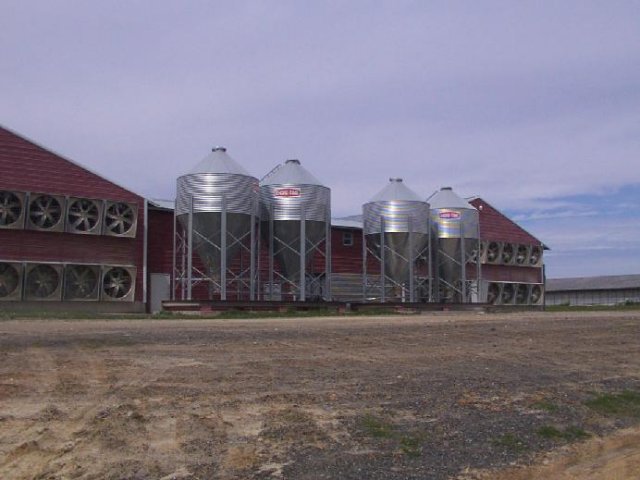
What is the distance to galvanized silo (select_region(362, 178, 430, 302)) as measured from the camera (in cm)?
4194

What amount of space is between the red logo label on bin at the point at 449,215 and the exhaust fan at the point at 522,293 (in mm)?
13606

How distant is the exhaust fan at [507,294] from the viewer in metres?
55.0

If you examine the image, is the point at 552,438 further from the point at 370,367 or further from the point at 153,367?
the point at 153,367

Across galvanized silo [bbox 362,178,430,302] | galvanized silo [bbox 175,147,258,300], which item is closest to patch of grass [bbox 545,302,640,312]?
galvanized silo [bbox 362,178,430,302]

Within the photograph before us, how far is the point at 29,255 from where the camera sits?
3256cm

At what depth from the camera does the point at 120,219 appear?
3541 centimetres

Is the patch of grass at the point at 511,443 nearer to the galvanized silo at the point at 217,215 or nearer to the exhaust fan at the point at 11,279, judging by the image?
the galvanized silo at the point at 217,215

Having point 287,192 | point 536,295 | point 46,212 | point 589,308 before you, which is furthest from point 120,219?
point 536,295

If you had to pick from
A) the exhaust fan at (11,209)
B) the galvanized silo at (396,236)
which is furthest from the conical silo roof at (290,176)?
the exhaust fan at (11,209)

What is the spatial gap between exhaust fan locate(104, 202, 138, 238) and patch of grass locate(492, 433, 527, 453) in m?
28.7

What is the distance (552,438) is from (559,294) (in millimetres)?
91825

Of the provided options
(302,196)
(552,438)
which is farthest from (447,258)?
(552,438)

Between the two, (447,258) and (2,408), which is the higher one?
(447,258)

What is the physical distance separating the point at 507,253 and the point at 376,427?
162 ft
